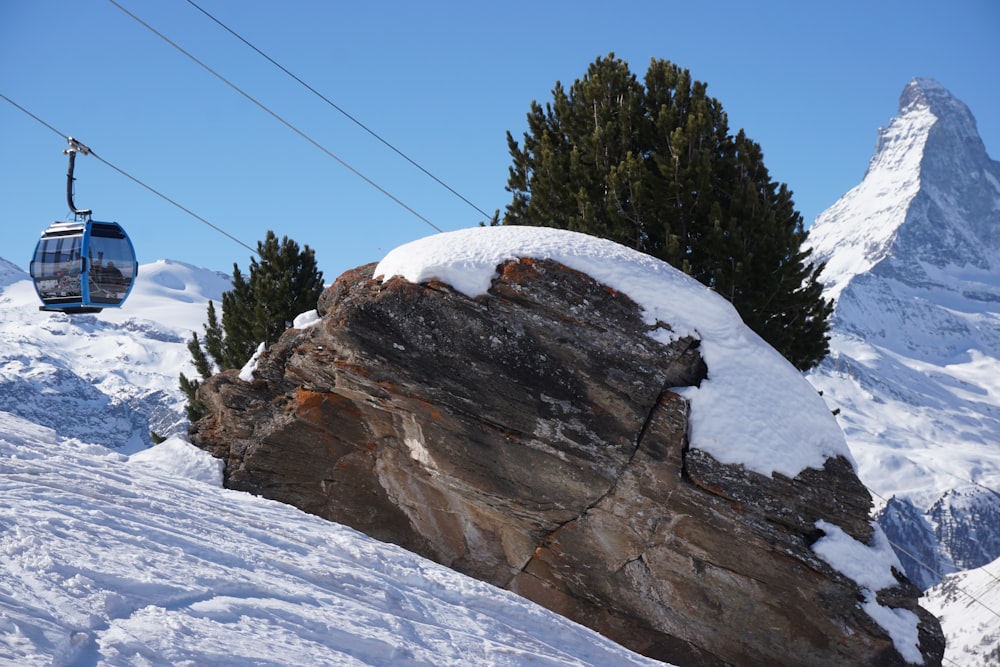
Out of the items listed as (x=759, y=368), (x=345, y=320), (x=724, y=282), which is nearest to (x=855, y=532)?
(x=759, y=368)

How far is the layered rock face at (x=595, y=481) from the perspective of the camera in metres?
12.7

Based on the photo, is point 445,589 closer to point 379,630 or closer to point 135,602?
point 379,630

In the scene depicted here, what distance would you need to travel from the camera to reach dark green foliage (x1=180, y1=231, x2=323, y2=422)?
25.0 meters

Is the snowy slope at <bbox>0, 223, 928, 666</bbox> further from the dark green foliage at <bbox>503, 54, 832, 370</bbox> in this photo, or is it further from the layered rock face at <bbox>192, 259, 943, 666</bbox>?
the dark green foliage at <bbox>503, 54, 832, 370</bbox>

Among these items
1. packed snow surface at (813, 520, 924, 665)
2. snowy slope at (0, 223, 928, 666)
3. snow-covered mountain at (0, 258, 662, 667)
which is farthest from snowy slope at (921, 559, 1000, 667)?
snow-covered mountain at (0, 258, 662, 667)

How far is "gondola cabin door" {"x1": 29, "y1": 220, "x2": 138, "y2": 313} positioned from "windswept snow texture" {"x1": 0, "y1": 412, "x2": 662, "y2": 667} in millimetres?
5020

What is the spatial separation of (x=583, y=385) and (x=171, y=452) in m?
8.73

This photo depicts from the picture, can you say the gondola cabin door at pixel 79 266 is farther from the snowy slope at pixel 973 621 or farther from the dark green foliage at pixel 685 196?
the snowy slope at pixel 973 621

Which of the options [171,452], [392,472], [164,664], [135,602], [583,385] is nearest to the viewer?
Result: [164,664]

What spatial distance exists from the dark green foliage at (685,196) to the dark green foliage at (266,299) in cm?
843

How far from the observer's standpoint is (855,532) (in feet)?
43.0

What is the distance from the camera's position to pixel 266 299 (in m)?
24.9

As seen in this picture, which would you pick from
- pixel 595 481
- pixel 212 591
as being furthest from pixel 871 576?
pixel 212 591

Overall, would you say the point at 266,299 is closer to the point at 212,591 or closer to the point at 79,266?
the point at 79,266
